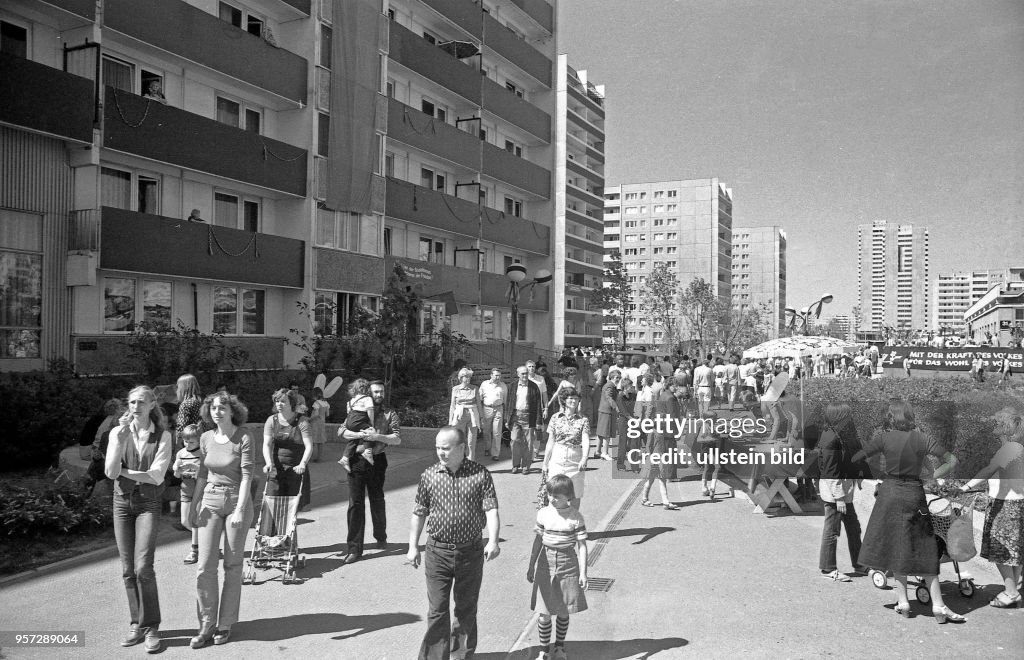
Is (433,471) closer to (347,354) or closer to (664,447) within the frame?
(664,447)

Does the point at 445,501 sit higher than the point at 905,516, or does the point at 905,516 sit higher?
the point at 445,501

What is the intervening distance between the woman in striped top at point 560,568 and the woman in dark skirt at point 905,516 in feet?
8.87

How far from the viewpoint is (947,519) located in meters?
6.44

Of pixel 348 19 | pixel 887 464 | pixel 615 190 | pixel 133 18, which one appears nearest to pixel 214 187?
pixel 133 18

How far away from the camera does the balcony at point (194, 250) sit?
1867cm

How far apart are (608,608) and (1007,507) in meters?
3.30

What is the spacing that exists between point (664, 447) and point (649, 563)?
3.25 m

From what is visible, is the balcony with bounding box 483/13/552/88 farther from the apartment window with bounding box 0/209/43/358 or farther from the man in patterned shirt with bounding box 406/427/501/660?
the man in patterned shirt with bounding box 406/427/501/660

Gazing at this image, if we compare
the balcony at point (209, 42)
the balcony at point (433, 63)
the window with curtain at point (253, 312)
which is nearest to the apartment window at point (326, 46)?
the balcony at point (209, 42)

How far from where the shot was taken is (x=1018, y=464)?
6.16 meters

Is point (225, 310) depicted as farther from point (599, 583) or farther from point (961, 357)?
point (961, 357)

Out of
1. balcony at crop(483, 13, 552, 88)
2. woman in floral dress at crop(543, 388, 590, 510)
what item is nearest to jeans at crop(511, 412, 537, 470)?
woman in floral dress at crop(543, 388, 590, 510)

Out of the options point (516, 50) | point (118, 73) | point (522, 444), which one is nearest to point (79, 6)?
point (118, 73)

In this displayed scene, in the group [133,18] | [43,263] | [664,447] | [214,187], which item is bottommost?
[664,447]
